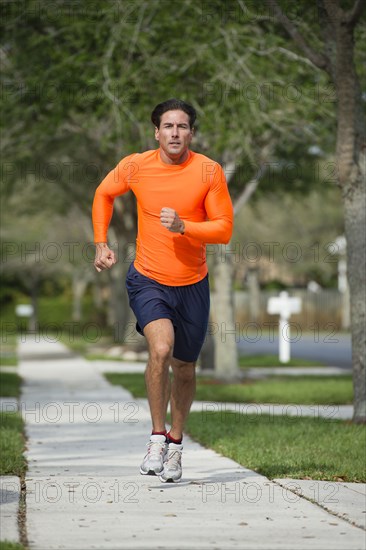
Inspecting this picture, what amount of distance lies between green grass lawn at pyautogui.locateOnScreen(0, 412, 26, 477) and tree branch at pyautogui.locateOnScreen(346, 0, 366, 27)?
515 cm

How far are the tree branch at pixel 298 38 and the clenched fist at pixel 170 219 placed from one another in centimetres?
574

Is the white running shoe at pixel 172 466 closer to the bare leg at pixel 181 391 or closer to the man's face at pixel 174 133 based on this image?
the bare leg at pixel 181 391

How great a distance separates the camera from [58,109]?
17.0m

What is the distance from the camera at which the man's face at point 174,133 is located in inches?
280

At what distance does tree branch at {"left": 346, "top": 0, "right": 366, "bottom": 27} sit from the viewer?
457 inches

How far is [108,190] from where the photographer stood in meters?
7.32

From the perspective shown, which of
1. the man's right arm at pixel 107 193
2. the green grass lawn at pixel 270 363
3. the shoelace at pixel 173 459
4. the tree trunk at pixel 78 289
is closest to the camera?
the man's right arm at pixel 107 193

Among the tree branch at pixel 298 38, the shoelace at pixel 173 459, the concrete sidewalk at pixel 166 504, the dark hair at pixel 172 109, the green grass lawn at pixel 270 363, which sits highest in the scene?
the tree branch at pixel 298 38

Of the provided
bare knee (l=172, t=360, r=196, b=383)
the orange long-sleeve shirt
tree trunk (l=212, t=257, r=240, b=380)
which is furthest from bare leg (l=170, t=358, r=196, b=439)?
tree trunk (l=212, t=257, r=240, b=380)

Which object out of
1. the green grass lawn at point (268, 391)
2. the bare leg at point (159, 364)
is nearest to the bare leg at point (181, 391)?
the bare leg at point (159, 364)

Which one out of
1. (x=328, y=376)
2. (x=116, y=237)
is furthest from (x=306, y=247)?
(x=328, y=376)

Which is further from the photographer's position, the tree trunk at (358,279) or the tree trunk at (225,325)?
the tree trunk at (225,325)

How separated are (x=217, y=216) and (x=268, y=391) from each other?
10434 mm

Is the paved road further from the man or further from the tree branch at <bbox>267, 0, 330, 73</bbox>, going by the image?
the man
